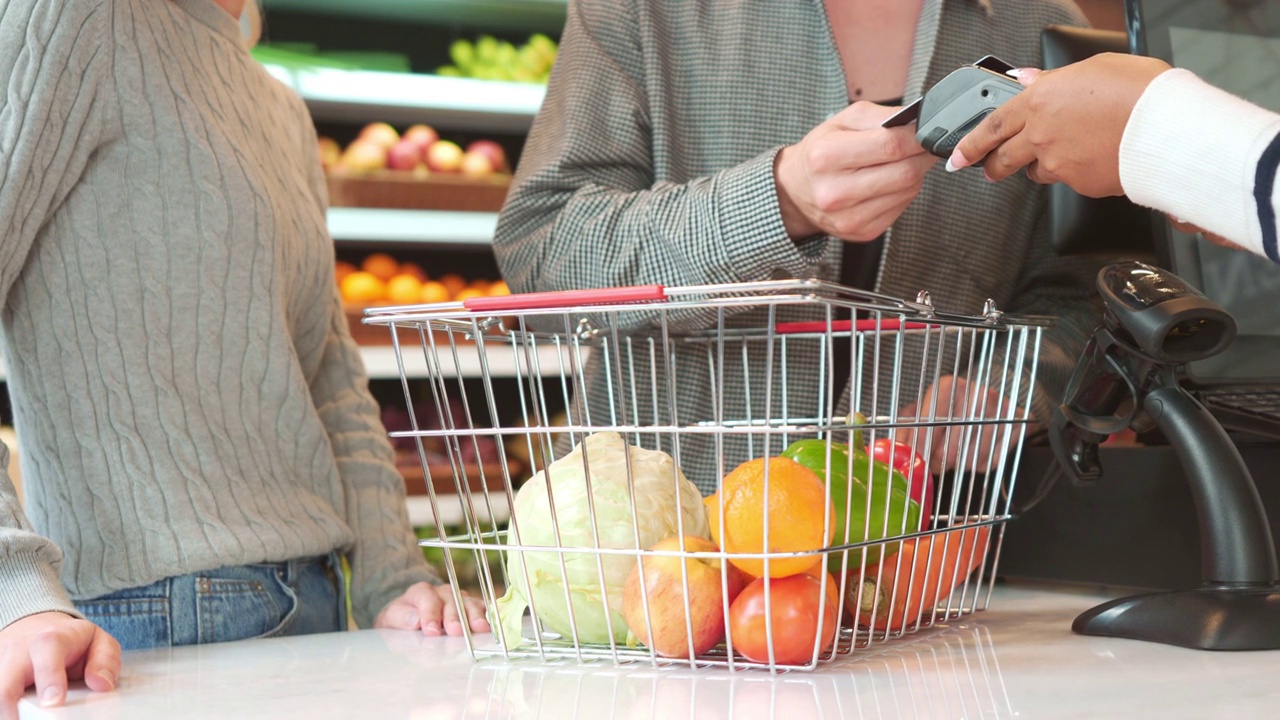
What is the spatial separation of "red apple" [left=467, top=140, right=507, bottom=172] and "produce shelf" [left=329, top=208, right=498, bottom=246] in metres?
0.21

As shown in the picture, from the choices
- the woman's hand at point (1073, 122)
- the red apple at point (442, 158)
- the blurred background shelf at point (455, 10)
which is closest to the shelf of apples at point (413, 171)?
the red apple at point (442, 158)

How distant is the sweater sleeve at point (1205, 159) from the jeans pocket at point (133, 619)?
0.90 meters

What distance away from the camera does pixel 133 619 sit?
1032 mm

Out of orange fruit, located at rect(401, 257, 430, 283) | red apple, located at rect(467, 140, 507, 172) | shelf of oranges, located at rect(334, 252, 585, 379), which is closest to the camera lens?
shelf of oranges, located at rect(334, 252, 585, 379)

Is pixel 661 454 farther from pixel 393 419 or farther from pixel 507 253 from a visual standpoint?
pixel 393 419

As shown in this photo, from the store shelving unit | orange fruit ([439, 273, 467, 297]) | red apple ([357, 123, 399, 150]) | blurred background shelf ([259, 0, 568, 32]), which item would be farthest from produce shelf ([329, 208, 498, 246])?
blurred background shelf ([259, 0, 568, 32])

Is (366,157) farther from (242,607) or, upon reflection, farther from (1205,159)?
(1205,159)

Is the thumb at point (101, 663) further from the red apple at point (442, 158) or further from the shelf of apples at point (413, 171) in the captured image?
the red apple at point (442, 158)

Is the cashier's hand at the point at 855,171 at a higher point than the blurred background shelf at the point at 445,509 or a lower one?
higher

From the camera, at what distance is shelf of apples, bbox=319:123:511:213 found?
322 cm

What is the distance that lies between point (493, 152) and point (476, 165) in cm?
10

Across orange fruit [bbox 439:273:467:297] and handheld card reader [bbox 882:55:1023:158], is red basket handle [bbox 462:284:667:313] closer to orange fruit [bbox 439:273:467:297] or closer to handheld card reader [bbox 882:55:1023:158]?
handheld card reader [bbox 882:55:1023:158]

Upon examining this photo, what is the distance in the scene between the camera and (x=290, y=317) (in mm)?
1298

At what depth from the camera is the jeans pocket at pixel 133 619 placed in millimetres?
1031
